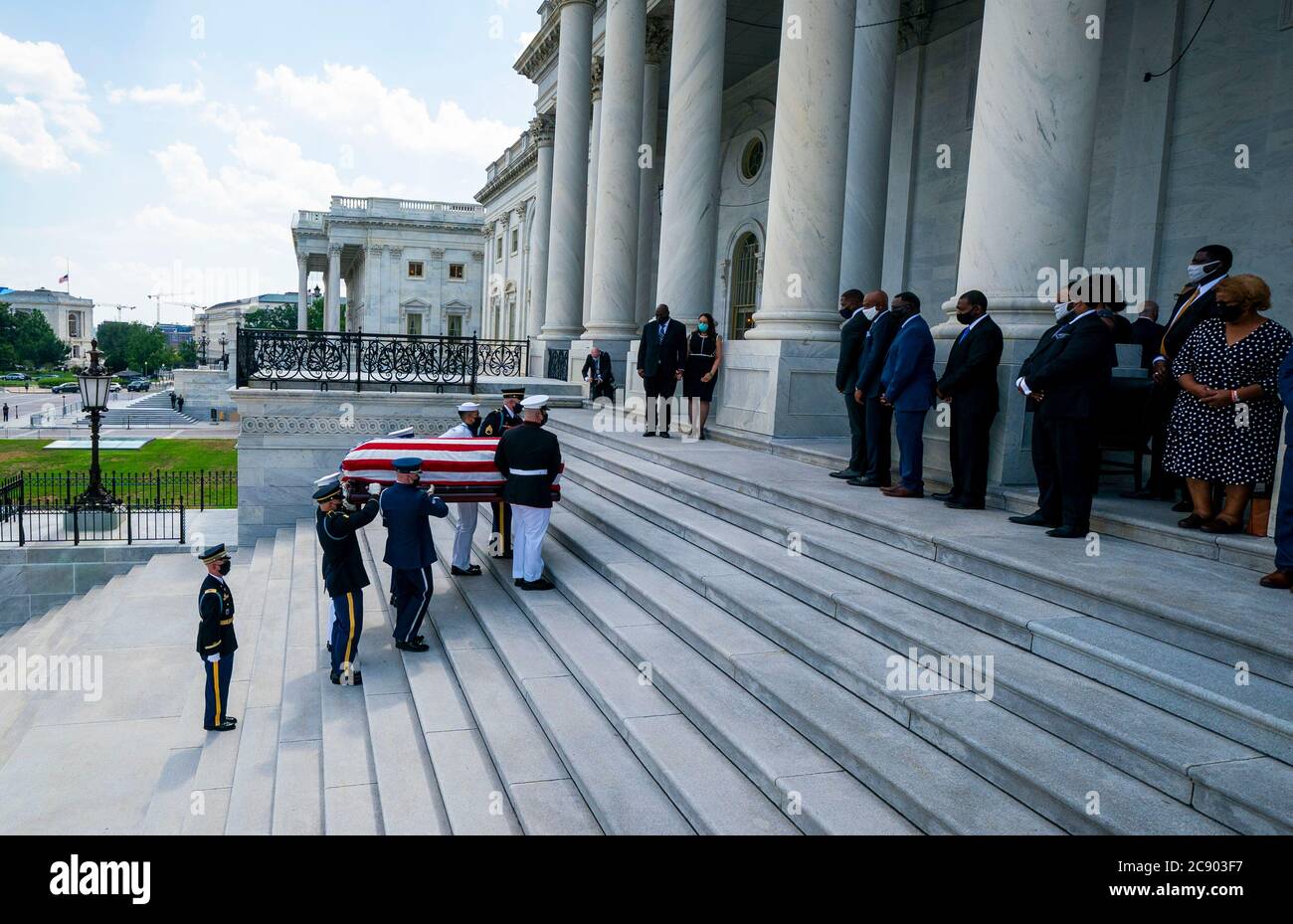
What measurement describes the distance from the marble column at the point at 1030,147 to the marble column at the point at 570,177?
47.4 feet

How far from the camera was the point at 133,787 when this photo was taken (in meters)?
7.37

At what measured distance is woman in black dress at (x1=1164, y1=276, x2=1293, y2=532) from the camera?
598 cm

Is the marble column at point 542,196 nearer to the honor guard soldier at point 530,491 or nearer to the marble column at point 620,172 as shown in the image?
the marble column at point 620,172

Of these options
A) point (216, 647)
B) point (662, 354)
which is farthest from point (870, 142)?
point (216, 647)

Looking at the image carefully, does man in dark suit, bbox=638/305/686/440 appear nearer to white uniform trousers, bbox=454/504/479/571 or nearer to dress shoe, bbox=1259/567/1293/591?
white uniform trousers, bbox=454/504/479/571

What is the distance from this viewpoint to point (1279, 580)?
5223mm

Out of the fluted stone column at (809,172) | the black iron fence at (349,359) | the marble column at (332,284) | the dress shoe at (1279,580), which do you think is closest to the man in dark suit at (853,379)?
the fluted stone column at (809,172)

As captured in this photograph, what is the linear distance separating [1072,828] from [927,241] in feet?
50.0

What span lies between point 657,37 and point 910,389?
16047 millimetres

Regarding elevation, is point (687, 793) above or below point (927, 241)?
below

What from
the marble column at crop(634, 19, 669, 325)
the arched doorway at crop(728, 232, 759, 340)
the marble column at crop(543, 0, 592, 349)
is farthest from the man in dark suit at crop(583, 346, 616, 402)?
the arched doorway at crop(728, 232, 759, 340)

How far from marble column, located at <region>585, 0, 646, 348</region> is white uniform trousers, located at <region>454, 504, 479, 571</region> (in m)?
9.75
